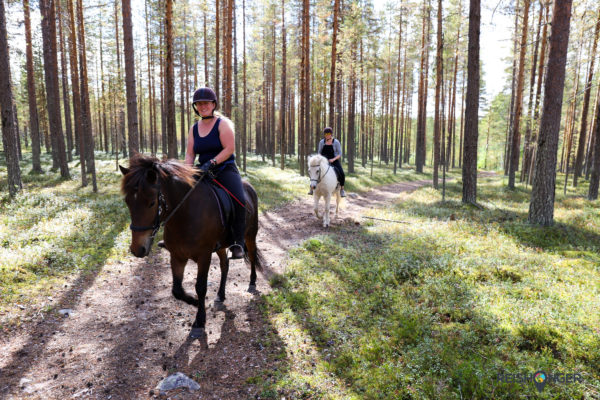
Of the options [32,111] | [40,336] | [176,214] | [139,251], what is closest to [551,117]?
[176,214]

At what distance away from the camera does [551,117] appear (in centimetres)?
916

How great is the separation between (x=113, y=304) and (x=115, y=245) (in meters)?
3.39

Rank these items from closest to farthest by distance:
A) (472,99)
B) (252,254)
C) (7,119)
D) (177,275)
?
(177,275) → (252,254) → (7,119) → (472,99)

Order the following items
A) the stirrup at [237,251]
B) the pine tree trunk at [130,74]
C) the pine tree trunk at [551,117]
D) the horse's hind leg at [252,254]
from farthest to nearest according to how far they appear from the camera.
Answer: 1. the pine tree trunk at [130,74]
2. the pine tree trunk at [551,117]
3. the horse's hind leg at [252,254]
4. the stirrup at [237,251]

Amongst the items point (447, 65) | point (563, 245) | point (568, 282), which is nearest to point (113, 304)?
point (568, 282)

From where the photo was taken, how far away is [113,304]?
5.85 meters

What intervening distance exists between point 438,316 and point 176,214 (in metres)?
4.43

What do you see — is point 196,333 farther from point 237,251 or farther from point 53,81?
point 53,81

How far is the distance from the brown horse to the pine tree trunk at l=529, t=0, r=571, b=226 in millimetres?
9878

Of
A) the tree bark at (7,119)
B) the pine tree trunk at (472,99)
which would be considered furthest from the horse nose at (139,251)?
the pine tree trunk at (472,99)

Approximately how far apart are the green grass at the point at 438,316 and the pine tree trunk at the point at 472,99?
527cm

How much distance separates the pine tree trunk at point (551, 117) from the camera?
8930mm

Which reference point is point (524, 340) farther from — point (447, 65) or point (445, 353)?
point (447, 65)

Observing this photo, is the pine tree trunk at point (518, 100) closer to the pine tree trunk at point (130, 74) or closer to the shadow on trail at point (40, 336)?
the pine tree trunk at point (130, 74)
